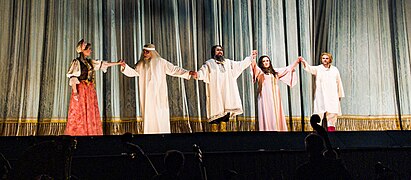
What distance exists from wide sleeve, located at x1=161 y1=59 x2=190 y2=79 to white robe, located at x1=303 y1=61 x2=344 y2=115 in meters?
2.08

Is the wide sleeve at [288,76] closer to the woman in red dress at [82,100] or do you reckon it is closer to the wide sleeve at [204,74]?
the wide sleeve at [204,74]

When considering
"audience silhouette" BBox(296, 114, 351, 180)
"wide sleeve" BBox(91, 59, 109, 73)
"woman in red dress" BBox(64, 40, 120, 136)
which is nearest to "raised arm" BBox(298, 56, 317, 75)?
"wide sleeve" BBox(91, 59, 109, 73)

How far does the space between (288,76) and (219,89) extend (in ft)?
4.45

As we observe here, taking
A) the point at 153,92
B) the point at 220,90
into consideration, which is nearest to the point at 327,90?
the point at 220,90

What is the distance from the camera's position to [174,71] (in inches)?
391

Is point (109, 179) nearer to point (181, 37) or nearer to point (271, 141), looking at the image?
point (271, 141)

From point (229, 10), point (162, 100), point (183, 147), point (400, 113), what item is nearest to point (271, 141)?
point (183, 147)

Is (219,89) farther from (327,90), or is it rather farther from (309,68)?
(327,90)

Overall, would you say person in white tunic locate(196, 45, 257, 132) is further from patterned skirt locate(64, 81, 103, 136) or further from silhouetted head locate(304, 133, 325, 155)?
silhouetted head locate(304, 133, 325, 155)

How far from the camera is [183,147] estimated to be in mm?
7910

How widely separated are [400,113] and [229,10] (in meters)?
3.76

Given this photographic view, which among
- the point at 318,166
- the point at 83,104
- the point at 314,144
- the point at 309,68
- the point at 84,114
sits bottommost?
the point at 318,166

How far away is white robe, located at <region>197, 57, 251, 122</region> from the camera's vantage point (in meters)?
9.88

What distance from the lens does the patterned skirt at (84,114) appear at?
29.4ft
